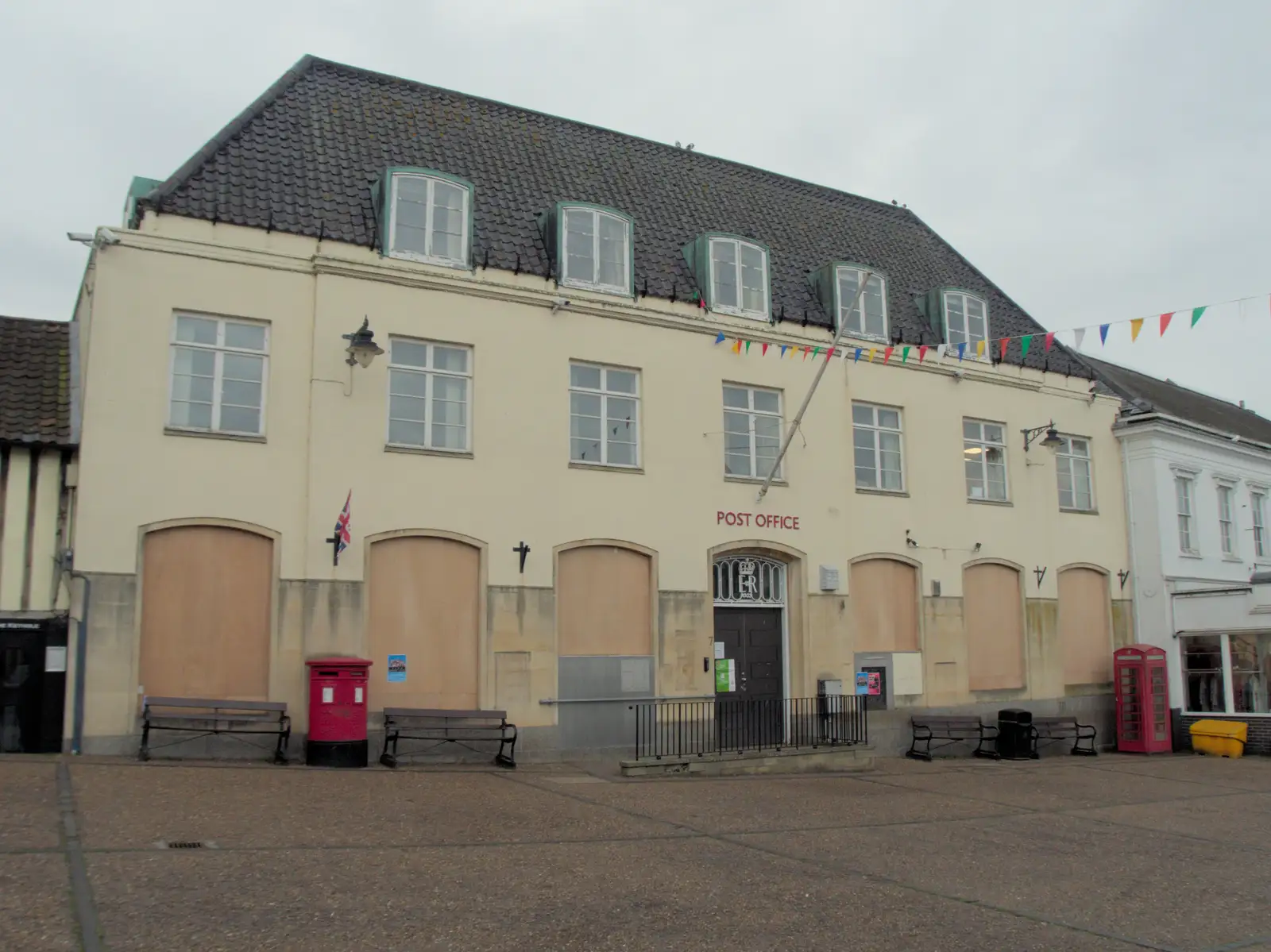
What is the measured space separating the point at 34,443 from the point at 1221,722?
20230 mm

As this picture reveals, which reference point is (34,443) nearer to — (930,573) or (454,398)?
(454,398)

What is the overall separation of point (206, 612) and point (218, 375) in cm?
300

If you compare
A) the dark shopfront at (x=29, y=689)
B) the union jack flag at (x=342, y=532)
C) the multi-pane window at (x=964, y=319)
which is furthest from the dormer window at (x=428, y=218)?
the multi-pane window at (x=964, y=319)

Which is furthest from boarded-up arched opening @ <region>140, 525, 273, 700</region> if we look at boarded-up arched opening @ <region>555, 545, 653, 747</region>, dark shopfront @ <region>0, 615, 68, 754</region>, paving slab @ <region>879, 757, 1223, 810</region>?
paving slab @ <region>879, 757, 1223, 810</region>

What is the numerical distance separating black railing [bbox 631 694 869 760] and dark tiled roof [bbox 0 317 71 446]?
8.36 meters

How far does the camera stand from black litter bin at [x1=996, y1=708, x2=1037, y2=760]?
19.6 meters

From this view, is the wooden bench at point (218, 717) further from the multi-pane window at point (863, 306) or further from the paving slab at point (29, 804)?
the multi-pane window at point (863, 306)

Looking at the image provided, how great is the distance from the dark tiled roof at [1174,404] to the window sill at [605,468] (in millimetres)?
11786

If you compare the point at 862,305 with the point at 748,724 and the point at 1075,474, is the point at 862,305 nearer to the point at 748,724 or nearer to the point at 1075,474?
the point at 1075,474

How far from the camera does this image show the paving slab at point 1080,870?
7992mm

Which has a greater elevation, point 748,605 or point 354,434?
point 354,434

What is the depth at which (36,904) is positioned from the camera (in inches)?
256

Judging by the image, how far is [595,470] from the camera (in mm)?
16891

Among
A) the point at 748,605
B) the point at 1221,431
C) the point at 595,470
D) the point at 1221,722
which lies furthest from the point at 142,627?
the point at 1221,431
